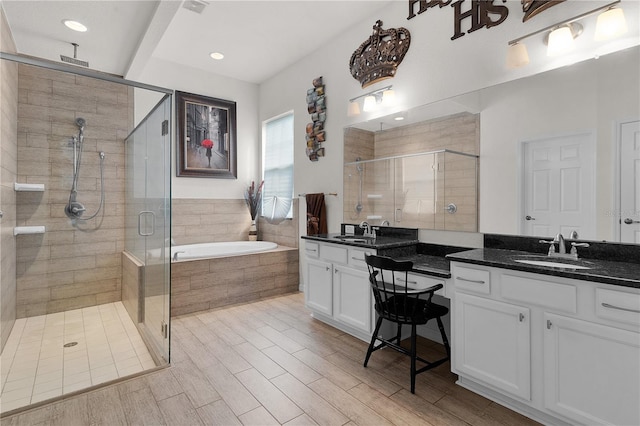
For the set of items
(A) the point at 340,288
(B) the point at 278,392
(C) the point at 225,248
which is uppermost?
(C) the point at 225,248

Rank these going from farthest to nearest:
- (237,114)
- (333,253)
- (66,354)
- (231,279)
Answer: (237,114) < (231,279) < (333,253) < (66,354)

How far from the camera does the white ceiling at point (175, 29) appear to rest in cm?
282

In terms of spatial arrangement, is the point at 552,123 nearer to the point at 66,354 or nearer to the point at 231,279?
the point at 231,279

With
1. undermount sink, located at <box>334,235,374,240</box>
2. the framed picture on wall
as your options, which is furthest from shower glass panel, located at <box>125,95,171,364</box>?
undermount sink, located at <box>334,235,374,240</box>

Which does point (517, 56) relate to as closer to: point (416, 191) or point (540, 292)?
point (416, 191)

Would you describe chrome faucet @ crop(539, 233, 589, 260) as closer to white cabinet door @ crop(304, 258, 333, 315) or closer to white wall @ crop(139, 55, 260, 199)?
white cabinet door @ crop(304, 258, 333, 315)

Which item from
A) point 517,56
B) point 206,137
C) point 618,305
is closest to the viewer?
point 618,305

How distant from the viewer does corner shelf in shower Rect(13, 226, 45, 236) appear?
273cm

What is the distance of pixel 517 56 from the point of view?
2.16 m

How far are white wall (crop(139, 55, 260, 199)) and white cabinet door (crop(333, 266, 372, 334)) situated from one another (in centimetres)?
249

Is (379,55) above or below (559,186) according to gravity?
above

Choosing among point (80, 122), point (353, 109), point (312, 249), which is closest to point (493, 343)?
point (312, 249)

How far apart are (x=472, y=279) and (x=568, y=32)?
1614 mm

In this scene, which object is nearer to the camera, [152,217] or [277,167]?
[152,217]
